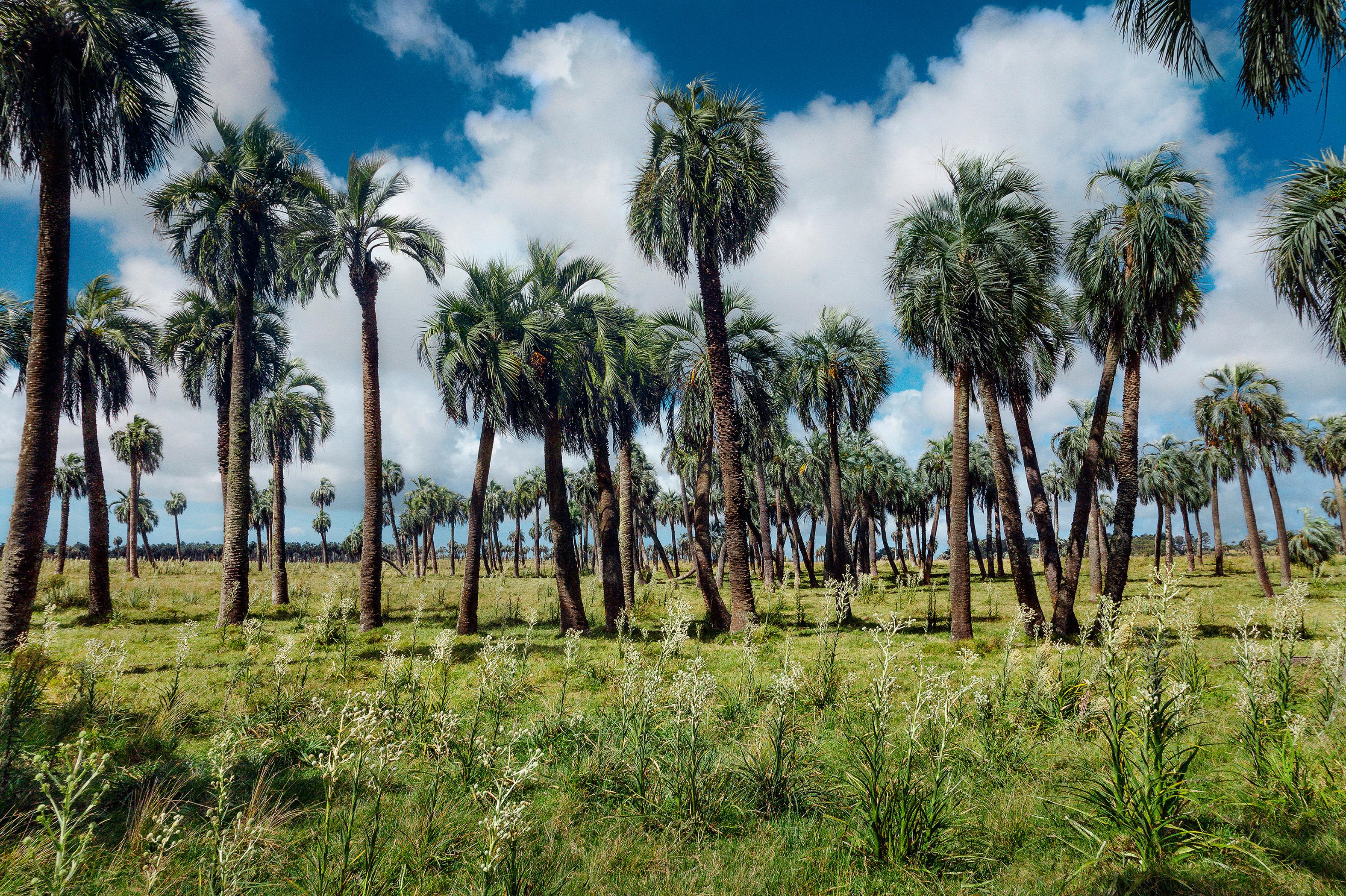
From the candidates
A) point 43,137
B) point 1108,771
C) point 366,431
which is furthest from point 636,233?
point 1108,771

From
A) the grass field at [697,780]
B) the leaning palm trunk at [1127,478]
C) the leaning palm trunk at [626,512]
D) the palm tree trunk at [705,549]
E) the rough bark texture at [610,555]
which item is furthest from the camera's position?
the leaning palm trunk at [626,512]

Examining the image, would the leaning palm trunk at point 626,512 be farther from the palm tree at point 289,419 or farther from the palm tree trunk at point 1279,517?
the palm tree trunk at point 1279,517

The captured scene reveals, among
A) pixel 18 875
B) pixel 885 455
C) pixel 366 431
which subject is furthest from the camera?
pixel 885 455

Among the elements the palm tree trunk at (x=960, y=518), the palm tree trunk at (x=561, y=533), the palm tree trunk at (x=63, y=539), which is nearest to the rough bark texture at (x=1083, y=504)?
the palm tree trunk at (x=960, y=518)

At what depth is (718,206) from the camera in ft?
51.3

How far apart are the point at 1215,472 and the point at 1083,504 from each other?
3422cm

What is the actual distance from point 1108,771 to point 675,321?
56.1 feet

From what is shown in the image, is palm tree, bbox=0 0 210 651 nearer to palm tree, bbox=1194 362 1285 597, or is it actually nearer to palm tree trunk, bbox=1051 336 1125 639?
palm tree trunk, bbox=1051 336 1125 639

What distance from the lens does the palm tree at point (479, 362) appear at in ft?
53.6

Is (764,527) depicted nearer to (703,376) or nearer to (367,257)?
(703,376)

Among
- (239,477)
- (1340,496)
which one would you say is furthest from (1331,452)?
(239,477)

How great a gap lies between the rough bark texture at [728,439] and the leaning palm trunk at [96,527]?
19118mm

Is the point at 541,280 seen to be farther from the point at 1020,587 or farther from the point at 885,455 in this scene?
the point at 885,455

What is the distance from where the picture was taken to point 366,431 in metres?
16.9
